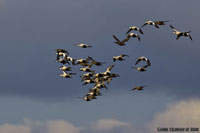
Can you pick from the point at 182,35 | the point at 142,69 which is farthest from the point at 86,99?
the point at 182,35

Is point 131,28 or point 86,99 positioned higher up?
point 131,28

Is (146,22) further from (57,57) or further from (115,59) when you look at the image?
(57,57)

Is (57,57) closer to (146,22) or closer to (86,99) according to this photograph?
(86,99)

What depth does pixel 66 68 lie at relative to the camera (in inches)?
7234

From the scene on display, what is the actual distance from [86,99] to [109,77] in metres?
8.44

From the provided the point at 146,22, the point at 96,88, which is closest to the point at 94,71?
the point at 96,88

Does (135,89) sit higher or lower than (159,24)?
lower

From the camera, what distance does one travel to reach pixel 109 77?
603 ft

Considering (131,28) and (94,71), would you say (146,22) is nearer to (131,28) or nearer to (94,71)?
(131,28)

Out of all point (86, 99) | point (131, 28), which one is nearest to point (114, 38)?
point (131, 28)

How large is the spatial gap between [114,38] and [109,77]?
10.5 meters

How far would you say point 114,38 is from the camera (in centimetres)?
18088

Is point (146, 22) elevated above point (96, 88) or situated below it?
above

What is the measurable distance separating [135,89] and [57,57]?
72.5ft
